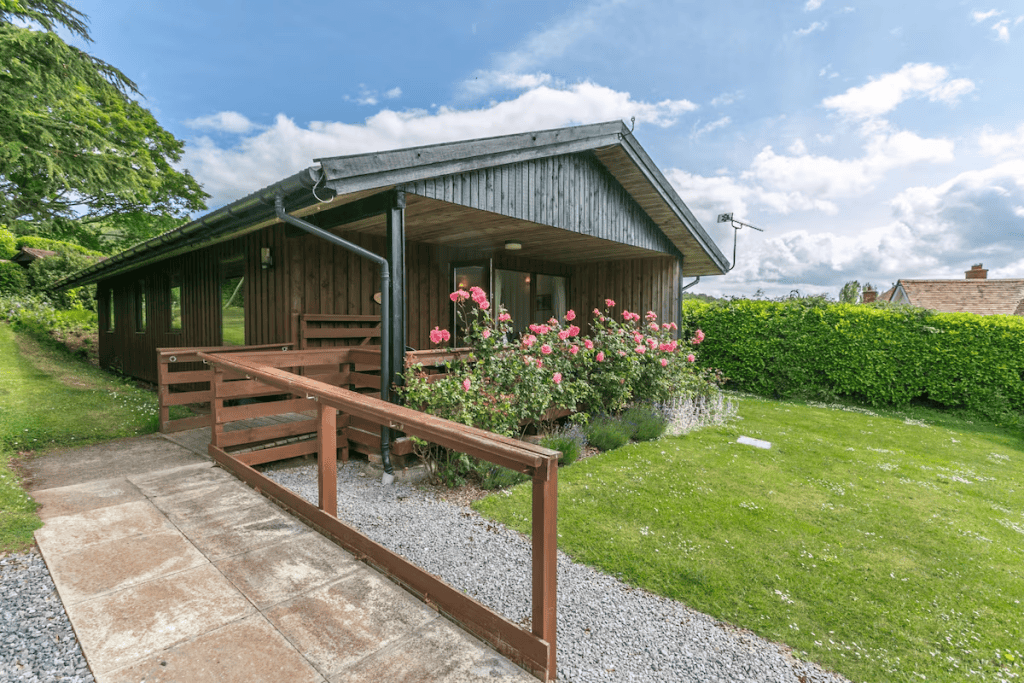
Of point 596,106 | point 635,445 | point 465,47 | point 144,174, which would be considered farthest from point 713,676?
point 596,106

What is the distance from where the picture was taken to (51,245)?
23359 mm

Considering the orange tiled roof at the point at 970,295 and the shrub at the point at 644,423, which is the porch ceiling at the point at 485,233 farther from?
the orange tiled roof at the point at 970,295

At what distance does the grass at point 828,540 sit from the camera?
88.2 inches

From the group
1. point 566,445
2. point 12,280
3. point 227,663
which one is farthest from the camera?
point 12,280

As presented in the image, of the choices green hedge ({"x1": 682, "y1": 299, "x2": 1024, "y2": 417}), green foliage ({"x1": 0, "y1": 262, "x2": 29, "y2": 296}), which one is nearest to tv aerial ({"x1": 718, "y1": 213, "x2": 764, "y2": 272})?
green hedge ({"x1": 682, "y1": 299, "x2": 1024, "y2": 417})

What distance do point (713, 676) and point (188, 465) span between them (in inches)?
157

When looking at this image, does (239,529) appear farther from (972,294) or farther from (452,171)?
(972,294)

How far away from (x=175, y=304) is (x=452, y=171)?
22.7 feet

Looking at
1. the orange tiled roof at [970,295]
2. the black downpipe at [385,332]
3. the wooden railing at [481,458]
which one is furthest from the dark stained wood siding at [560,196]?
the orange tiled roof at [970,295]

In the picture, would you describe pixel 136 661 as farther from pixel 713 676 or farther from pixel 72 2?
pixel 72 2

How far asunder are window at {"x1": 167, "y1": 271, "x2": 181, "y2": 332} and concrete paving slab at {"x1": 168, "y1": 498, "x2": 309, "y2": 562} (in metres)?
7.04

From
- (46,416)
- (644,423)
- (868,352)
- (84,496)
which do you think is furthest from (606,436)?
(46,416)

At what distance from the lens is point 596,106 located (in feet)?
67.4

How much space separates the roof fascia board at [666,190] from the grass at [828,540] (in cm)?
361
